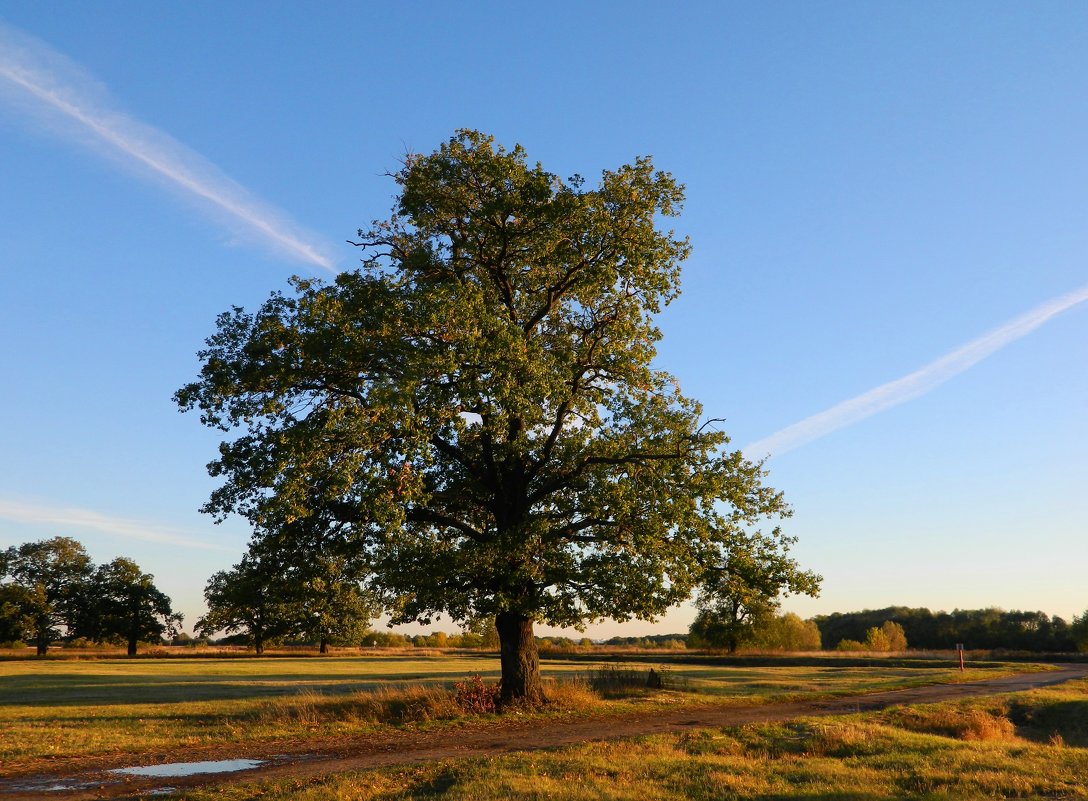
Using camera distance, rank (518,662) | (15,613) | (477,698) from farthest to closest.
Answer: (15,613) → (518,662) → (477,698)

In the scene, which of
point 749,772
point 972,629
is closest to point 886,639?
point 972,629

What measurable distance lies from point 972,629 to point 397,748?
98918mm

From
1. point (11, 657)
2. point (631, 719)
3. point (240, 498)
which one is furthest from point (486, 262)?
point (11, 657)

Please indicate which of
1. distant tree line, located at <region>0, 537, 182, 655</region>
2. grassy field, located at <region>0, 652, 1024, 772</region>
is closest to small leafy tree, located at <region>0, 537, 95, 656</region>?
distant tree line, located at <region>0, 537, 182, 655</region>

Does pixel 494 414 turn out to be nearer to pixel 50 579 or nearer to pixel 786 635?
pixel 786 635

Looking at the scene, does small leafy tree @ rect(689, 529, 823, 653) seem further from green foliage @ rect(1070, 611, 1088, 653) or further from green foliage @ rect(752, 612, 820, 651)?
green foliage @ rect(1070, 611, 1088, 653)

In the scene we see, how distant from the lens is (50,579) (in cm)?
9731

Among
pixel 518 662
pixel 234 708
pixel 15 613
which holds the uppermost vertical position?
pixel 15 613

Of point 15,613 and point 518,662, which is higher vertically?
point 15,613

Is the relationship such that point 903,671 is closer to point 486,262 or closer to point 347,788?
point 486,262

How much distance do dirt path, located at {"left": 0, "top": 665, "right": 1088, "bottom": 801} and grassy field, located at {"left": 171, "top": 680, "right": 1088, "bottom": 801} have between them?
1178mm

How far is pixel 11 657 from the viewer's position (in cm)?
8669

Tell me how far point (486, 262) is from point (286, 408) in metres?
7.65

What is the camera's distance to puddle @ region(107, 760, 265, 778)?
49.5ft
